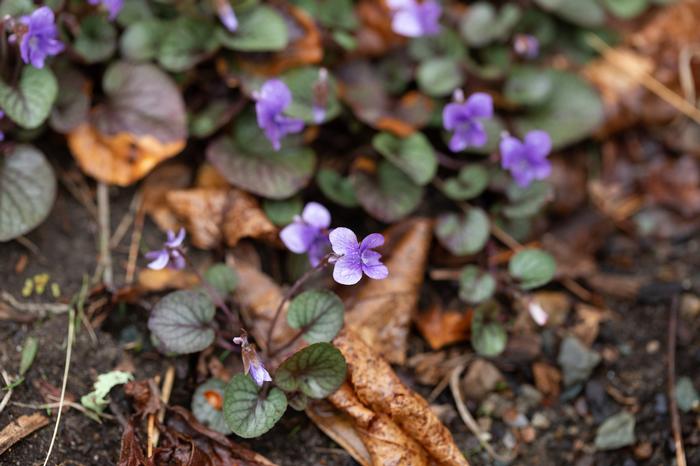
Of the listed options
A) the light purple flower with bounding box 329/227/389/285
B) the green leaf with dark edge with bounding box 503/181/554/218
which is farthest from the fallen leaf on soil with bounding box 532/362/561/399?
the light purple flower with bounding box 329/227/389/285

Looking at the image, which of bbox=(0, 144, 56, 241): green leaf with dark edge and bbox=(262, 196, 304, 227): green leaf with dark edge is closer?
bbox=(0, 144, 56, 241): green leaf with dark edge

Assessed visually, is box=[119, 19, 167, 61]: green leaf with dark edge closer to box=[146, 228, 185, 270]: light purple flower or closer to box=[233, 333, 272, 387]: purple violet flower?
box=[146, 228, 185, 270]: light purple flower

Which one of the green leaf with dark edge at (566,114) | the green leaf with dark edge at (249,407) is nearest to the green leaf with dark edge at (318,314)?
the green leaf with dark edge at (249,407)

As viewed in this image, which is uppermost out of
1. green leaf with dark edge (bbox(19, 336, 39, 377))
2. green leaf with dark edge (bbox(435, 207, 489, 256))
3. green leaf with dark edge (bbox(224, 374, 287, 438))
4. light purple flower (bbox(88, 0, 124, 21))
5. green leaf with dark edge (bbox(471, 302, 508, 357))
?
light purple flower (bbox(88, 0, 124, 21))

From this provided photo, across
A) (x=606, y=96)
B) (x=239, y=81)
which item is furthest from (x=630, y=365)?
(x=239, y=81)

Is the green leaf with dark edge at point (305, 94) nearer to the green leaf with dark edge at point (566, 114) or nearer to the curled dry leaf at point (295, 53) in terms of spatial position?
the curled dry leaf at point (295, 53)

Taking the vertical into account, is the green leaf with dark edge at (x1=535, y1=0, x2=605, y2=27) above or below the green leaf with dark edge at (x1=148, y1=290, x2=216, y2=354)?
above

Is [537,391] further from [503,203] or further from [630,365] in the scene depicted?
[503,203]
